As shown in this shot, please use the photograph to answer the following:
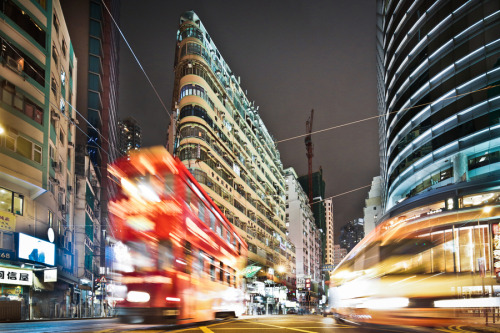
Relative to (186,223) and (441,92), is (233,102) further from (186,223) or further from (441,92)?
(186,223)

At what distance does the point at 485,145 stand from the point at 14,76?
97.1ft

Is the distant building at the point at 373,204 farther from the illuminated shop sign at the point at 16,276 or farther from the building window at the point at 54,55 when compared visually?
the illuminated shop sign at the point at 16,276

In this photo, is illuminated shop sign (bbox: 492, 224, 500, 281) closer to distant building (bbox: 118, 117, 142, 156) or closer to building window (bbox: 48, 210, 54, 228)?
building window (bbox: 48, 210, 54, 228)

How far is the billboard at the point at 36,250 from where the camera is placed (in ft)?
81.5

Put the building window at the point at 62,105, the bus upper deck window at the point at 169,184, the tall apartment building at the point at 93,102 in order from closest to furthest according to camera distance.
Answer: the bus upper deck window at the point at 169,184, the building window at the point at 62,105, the tall apartment building at the point at 93,102

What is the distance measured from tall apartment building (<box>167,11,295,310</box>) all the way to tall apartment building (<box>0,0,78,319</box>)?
18013 millimetres

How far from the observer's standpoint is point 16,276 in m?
25.7

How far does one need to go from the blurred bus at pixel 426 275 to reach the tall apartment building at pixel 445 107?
11.9 metres

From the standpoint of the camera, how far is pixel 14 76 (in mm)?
24984

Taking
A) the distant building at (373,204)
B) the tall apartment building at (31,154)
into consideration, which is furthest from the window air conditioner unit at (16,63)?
the distant building at (373,204)

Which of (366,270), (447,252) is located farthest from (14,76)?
(447,252)

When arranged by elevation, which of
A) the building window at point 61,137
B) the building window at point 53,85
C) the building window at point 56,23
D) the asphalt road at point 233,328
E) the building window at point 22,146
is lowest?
the asphalt road at point 233,328

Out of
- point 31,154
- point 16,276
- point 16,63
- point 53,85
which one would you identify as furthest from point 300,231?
point 16,63

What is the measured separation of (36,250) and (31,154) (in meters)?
5.62
